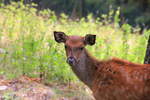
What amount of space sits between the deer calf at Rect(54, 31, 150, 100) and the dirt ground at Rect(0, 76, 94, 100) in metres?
1.09

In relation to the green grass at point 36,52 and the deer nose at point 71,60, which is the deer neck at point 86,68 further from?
the green grass at point 36,52

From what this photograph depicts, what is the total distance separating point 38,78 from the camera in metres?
9.14

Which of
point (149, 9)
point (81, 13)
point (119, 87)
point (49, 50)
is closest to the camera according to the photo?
point (119, 87)

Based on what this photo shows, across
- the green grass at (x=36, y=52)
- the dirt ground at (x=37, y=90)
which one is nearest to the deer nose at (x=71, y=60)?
the dirt ground at (x=37, y=90)

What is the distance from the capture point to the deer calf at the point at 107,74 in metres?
6.68

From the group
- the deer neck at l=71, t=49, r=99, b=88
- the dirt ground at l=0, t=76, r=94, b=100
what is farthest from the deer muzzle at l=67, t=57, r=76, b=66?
the dirt ground at l=0, t=76, r=94, b=100

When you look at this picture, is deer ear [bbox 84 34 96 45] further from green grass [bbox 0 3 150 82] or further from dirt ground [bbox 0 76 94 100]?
dirt ground [bbox 0 76 94 100]

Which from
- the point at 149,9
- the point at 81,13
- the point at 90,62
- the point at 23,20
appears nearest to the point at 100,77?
the point at 90,62

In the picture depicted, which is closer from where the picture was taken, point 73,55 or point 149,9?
point 73,55

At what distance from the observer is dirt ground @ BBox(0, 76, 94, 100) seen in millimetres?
8234

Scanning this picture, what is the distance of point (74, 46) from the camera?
Answer: 7551mm

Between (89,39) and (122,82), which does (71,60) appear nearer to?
(89,39)

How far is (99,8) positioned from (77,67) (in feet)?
69.4

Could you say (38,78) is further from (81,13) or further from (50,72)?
(81,13)
